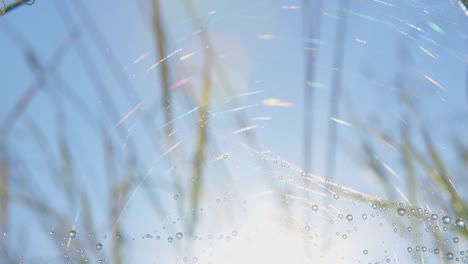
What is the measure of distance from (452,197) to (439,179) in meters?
0.05

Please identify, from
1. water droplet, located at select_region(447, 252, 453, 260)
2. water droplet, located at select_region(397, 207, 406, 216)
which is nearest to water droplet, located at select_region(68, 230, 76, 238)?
water droplet, located at select_region(397, 207, 406, 216)

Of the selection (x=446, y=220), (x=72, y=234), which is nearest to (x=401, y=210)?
(x=446, y=220)

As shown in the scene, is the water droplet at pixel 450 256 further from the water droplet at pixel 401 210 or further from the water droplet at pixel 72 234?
the water droplet at pixel 72 234

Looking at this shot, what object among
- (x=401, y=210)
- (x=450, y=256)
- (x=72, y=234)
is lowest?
(x=450, y=256)

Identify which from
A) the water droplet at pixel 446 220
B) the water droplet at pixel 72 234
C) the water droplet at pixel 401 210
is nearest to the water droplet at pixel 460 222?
the water droplet at pixel 446 220

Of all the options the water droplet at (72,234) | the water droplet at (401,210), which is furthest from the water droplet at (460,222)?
the water droplet at (72,234)

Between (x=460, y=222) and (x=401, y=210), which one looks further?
(x=401, y=210)

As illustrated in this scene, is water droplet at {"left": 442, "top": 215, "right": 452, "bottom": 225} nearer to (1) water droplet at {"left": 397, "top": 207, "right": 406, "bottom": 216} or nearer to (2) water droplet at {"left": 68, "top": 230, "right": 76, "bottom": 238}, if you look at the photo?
(1) water droplet at {"left": 397, "top": 207, "right": 406, "bottom": 216}

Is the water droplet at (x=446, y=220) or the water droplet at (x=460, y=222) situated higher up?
the water droplet at (x=446, y=220)

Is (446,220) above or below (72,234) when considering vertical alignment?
below

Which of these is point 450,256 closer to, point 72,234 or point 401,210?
point 401,210

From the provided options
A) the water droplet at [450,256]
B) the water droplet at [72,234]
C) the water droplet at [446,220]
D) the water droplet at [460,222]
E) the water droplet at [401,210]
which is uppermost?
the water droplet at [72,234]

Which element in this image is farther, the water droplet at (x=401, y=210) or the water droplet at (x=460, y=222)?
the water droplet at (x=401, y=210)

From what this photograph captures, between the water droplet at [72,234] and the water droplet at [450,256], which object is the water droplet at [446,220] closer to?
the water droplet at [450,256]
